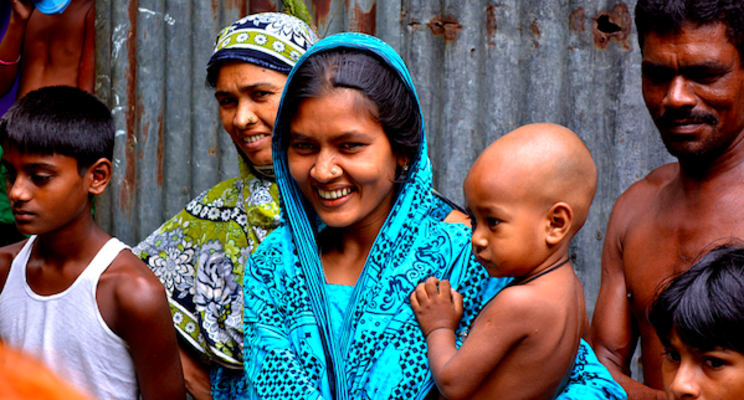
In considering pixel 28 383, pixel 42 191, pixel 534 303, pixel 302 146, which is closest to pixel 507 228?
pixel 534 303

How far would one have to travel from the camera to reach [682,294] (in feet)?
5.64

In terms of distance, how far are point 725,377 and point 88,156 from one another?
204 cm

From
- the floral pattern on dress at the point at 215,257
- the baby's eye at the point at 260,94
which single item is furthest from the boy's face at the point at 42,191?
the baby's eye at the point at 260,94

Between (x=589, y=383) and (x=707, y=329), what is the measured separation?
0.43m

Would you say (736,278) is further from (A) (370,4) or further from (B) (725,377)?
(A) (370,4)

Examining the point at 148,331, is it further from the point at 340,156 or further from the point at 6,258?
the point at 340,156

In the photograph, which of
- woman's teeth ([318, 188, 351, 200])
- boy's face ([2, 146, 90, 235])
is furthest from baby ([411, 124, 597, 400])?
boy's face ([2, 146, 90, 235])

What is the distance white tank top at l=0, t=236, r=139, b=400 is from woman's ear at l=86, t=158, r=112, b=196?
25 cm

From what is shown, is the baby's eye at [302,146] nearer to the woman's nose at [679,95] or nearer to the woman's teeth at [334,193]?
the woman's teeth at [334,193]

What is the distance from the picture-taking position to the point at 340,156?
1.92 m

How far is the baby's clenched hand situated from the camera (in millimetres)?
1874

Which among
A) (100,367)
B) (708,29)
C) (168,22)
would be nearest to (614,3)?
(708,29)

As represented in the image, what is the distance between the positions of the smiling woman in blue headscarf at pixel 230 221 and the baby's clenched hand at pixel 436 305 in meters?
0.84

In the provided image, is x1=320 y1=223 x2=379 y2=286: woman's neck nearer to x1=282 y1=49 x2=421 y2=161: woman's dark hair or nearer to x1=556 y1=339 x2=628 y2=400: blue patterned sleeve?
x1=282 y1=49 x2=421 y2=161: woman's dark hair
